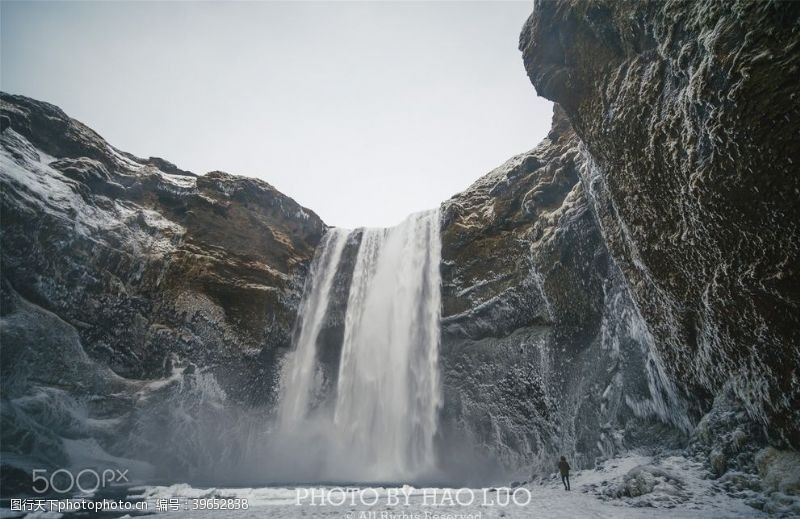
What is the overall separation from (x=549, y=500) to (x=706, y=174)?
1018 cm

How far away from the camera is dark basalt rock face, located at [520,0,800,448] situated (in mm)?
7473

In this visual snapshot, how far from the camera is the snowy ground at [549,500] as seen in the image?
28.7 ft

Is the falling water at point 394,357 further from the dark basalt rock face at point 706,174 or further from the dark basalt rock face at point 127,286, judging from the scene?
the dark basalt rock face at point 706,174

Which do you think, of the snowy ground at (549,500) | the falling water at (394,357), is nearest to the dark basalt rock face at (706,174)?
the snowy ground at (549,500)

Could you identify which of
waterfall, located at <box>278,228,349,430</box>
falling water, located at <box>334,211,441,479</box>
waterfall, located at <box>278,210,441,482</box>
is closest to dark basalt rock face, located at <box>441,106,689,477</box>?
falling water, located at <box>334,211,441,479</box>

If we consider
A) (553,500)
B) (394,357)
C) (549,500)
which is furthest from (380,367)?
(553,500)

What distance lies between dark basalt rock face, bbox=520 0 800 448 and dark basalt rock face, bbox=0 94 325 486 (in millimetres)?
23875

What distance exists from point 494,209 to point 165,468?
25.9 metres

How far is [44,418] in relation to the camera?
17.8m

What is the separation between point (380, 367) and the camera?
2700 centimetres

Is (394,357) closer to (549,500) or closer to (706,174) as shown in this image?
(549,500)

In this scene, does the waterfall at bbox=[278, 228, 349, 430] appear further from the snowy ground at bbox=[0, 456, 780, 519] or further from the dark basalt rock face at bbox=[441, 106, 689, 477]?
the snowy ground at bbox=[0, 456, 780, 519]

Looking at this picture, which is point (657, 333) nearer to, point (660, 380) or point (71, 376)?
point (660, 380)

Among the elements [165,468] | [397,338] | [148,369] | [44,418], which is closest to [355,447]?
[397,338]
